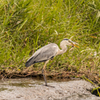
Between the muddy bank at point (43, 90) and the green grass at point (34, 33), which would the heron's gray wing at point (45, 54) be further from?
the green grass at point (34, 33)

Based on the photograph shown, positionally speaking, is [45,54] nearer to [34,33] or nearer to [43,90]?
[43,90]

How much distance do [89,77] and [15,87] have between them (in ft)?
5.93

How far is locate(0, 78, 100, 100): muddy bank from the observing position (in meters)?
3.40

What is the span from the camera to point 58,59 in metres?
5.18

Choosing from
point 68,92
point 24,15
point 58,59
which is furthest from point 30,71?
point 24,15

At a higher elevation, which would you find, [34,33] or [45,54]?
[34,33]

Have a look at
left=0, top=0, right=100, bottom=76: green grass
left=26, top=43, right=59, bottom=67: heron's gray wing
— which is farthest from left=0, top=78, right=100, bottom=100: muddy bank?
left=0, top=0, right=100, bottom=76: green grass

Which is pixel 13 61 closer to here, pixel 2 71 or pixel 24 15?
pixel 2 71

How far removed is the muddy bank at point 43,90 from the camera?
11.2ft

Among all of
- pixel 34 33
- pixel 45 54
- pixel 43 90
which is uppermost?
pixel 34 33

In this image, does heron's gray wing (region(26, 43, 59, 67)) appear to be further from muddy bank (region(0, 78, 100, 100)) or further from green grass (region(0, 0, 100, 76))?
green grass (region(0, 0, 100, 76))

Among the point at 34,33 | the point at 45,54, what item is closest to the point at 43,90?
the point at 45,54

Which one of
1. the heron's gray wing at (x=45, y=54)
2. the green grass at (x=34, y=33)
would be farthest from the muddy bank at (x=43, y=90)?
the green grass at (x=34, y=33)

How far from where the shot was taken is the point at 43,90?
3738mm
